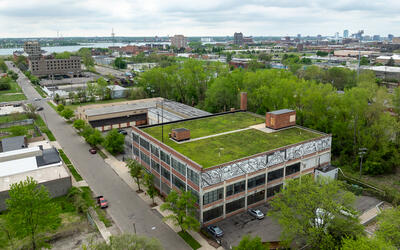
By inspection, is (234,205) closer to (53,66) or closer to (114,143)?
(114,143)

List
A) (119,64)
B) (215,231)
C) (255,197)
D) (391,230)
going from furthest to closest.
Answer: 1. (119,64)
2. (255,197)
3. (215,231)
4. (391,230)

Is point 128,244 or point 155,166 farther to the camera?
point 155,166

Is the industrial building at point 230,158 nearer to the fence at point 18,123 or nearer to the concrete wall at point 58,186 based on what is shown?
the concrete wall at point 58,186

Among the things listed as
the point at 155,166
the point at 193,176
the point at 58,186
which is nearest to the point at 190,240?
the point at 193,176

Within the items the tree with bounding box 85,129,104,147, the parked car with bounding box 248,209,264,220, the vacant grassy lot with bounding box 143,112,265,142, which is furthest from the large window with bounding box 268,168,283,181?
the tree with bounding box 85,129,104,147

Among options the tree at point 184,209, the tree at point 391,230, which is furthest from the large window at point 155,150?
the tree at point 391,230

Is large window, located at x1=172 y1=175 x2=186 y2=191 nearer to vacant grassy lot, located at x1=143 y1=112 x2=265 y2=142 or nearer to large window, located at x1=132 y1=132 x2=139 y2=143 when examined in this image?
vacant grassy lot, located at x1=143 y1=112 x2=265 y2=142

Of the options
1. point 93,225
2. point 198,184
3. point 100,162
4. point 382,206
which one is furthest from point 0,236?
point 382,206
